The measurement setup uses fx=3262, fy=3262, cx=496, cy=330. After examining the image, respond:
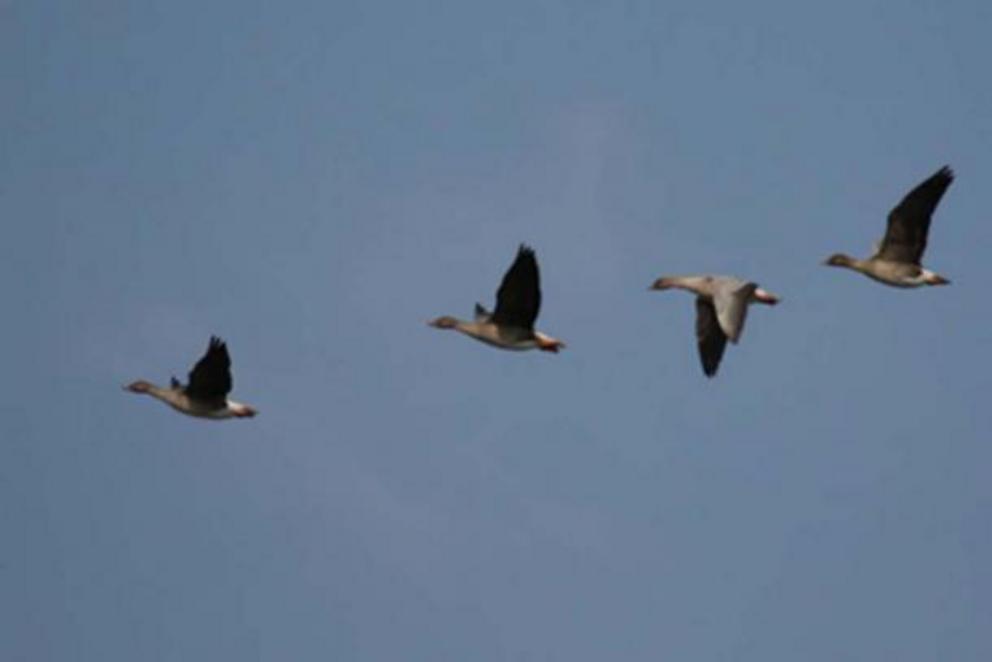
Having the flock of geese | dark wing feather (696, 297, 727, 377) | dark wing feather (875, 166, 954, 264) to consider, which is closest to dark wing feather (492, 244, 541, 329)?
the flock of geese

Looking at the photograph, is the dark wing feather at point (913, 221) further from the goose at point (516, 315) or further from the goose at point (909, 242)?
the goose at point (516, 315)

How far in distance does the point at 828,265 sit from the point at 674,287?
2.82 meters

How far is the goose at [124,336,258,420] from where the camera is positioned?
5481 centimetres

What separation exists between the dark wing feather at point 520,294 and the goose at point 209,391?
4636 millimetres

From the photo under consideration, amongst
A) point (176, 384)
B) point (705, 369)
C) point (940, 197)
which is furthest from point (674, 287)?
point (176, 384)

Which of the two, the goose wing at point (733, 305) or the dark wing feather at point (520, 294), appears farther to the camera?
the goose wing at point (733, 305)

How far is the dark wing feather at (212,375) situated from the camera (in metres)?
54.7

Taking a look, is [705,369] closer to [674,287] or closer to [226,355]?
[674,287]

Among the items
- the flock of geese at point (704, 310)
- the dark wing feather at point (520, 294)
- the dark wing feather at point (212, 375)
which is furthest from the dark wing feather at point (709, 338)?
the dark wing feather at point (212, 375)

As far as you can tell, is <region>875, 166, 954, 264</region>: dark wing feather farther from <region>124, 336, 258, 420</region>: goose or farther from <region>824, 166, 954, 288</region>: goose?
<region>124, 336, 258, 420</region>: goose

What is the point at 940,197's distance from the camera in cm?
5578

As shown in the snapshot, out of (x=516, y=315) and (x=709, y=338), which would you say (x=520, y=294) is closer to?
(x=516, y=315)

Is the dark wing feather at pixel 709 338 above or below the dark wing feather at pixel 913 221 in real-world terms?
below

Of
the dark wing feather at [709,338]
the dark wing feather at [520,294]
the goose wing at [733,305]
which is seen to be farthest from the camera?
the dark wing feather at [709,338]
